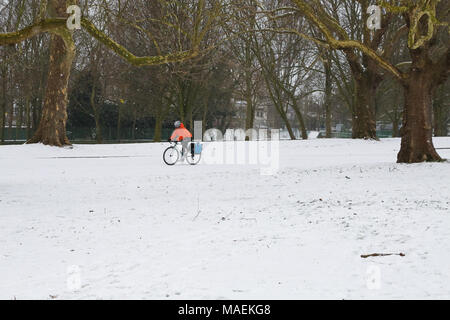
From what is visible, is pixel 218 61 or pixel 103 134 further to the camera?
pixel 103 134

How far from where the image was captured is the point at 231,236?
6.63 metres

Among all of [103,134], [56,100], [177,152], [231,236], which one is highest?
[56,100]

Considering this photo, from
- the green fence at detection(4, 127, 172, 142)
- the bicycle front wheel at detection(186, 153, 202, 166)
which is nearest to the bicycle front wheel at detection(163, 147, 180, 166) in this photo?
the bicycle front wheel at detection(186, 153, 202, 166)

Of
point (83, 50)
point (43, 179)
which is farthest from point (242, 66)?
point (43, 179)

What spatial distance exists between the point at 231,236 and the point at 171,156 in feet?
37.4

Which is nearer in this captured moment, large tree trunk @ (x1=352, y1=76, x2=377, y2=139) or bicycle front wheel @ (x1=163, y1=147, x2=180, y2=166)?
bicycle front wheel @ (x1=163, y1=147, x2=180, y2=166)

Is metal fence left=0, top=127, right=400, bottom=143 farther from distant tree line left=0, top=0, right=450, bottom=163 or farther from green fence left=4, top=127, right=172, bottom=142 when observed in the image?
distant tree line left=0, top=0, right=450, bottom=163

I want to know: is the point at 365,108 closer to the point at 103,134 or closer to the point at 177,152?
the point at 177,152

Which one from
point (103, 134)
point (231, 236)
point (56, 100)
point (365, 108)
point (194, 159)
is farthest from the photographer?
point (103, 134)

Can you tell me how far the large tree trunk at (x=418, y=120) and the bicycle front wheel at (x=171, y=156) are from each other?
8.47m

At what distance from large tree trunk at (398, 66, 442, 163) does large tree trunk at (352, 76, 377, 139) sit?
855cm

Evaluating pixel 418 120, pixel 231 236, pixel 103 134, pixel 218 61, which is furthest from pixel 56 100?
pixel 103 134

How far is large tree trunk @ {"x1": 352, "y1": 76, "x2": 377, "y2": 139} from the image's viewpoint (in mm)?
23778
